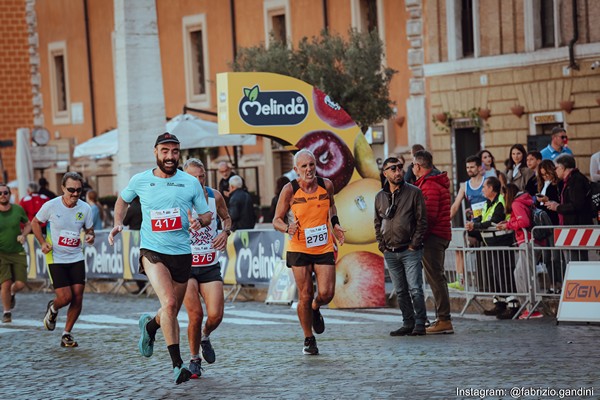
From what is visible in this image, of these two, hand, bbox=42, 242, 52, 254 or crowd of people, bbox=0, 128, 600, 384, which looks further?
hand, bbox=42, 242, 52, 254

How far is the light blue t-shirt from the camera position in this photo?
12.5 m

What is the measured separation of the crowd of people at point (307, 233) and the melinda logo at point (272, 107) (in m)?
1.64

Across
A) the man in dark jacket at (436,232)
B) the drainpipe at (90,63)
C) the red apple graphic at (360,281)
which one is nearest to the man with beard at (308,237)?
the man in dark jacket at (436,232)

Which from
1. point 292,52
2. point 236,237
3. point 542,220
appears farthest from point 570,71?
point 542,220

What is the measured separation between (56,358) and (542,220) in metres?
6.09

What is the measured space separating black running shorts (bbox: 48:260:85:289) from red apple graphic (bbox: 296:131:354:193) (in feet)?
13.9

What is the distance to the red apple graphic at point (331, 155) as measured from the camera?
65.9 ft

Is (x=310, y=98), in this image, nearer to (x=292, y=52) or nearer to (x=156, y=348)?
(x=156, y=348)

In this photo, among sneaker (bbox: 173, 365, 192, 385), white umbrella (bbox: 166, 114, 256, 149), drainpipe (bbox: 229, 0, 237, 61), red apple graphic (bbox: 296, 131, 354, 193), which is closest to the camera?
sneaker (bbox: 173, 365, 192, 385)

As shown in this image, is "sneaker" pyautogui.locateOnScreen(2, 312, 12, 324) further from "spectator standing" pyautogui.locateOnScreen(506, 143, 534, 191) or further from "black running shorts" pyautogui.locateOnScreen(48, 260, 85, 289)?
"spectator standing" pyautogui.locateOnScreen(506, 143, 534, 191)

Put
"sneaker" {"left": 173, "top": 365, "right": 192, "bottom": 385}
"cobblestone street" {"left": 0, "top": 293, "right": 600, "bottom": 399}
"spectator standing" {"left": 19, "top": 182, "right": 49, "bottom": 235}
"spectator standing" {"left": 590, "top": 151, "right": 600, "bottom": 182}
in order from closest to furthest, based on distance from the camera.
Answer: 1. "cobblestone street" {"left": 0, "top": 293, "right": 600, "bottom": 399}
2. "sneaker" {"left": 173, "top": 365, "right": 192, "bottom": 385}
3. "spectator standing" {"left": 590, "top": 151, "right": 600, "bottom": 182}
4. "spectator standing" {"left": 19, "top": 182, "right": 49, "bottom": 235}

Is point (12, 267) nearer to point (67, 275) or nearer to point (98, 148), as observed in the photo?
point (67, 275)

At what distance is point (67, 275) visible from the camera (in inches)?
663

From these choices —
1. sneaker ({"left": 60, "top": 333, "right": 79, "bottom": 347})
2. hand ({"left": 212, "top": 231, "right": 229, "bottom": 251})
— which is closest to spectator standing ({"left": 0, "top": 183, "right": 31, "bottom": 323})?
sneaker ({"left": 60, "top": 333, "right": 79, "bottom": 347})
